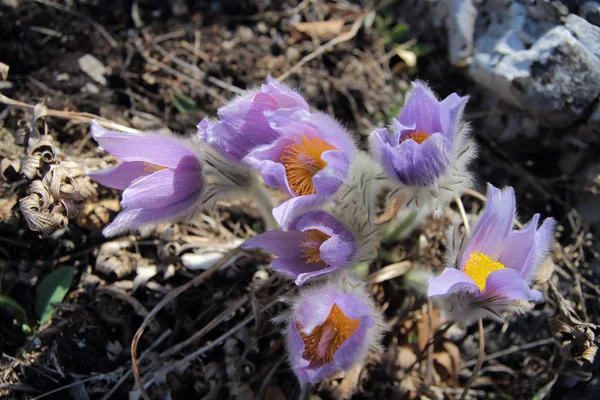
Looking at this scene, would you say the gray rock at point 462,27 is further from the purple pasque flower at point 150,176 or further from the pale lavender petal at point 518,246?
the purple pasque flower at point 150,176

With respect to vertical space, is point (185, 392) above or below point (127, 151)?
below

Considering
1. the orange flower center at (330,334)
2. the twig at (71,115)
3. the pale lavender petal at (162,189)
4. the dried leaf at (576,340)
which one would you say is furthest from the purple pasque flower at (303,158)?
the dried leaf at (576,340)

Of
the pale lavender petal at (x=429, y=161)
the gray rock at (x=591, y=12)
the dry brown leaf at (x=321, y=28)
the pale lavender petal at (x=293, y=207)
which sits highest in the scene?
the gray rock at (x=591, y=12)

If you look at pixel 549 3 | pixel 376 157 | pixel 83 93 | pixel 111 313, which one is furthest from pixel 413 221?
pixel 83 93

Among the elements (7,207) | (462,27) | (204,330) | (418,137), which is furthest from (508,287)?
(7,207)

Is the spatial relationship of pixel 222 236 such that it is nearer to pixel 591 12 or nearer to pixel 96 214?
pixel 96 214

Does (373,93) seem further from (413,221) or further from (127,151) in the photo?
(127,151)
